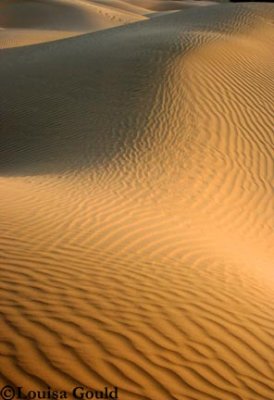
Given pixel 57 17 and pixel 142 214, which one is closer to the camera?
pixel 142 214

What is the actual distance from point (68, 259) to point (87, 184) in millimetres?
3807

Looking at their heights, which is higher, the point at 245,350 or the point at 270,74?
the point at 270,74

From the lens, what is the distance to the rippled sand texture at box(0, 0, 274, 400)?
138 inches

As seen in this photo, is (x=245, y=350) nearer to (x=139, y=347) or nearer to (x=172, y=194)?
(x=139, y=347)

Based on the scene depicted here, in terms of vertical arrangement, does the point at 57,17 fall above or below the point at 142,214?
above

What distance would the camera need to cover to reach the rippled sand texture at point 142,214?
3.50 meters

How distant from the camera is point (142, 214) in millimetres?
7172

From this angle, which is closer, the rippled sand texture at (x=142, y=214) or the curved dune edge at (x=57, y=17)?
the rippled sand texture at (x=142, y=214)

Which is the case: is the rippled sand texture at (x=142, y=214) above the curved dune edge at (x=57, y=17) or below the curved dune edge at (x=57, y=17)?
below

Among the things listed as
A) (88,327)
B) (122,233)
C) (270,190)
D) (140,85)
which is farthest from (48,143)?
(88,327)

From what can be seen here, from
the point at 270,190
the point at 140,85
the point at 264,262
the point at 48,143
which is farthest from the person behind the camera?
the point at 140,85

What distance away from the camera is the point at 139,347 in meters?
3.57

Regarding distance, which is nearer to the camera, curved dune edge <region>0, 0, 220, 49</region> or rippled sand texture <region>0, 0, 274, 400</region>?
rippled sand texture <region>0, 0, 274, 400</region>

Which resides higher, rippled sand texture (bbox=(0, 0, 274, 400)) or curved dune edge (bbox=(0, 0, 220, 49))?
curved dune edge (bbox=(0, 0, 220, 49))
